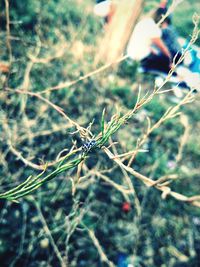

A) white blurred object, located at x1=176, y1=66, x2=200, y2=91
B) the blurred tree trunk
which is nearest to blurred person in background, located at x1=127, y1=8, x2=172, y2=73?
white blurred object, located at x1=176, y1=66, x2=200, y2=91

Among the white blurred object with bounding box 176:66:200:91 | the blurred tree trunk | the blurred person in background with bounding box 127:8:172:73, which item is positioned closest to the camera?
the white blurred object with bounding box 176:66:200:91

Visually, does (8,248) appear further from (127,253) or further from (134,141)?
(134,141)

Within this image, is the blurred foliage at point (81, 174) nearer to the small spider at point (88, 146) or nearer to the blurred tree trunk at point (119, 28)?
the blurred tree trunk at point (119, 28)

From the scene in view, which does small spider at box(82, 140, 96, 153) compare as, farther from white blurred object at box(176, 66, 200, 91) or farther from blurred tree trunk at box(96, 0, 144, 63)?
blurred tree trunk at box(96, 0, 144, 63)

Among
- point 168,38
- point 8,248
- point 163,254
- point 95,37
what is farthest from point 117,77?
point 8,248

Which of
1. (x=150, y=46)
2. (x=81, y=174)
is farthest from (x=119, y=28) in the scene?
(x=81, y=174)

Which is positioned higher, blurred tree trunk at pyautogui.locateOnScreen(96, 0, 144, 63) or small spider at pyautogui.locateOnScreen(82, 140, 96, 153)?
small spider at pyautogui.locateOnScreen(82, 140, 96, 153)

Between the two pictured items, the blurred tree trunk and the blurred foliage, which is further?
the blurred tree trunk
